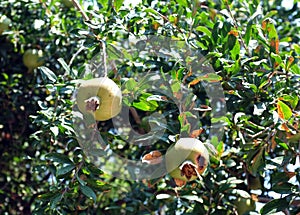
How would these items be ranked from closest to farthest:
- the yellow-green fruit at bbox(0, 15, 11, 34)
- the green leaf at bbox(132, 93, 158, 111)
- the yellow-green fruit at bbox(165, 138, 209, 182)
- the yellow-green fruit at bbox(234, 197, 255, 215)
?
the yellow-green fruit at bbox(165, 138, 209, 182), the green leaf at bbox(132, 93, 158, 111), the yellow-green fruit at bbox(234, 197, 255, 215), the yellow-green fruit at bbox(0, 15, 11, 34)

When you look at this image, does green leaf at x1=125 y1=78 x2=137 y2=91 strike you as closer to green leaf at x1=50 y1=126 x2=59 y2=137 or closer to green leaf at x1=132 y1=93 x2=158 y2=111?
green leaf at x1=132 y1=93 x2=158 y2=111

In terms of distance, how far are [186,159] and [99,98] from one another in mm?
312

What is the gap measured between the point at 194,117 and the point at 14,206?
132 cm

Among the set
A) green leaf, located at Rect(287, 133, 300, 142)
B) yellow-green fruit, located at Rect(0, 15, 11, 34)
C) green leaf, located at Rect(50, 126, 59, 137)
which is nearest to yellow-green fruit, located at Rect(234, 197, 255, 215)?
green leaf, located at Rect(287, 133, 300, 142)

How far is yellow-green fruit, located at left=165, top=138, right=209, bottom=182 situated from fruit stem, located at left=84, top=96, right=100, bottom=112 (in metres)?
0.26

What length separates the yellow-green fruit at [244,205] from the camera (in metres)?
2.03

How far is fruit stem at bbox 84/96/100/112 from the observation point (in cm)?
155

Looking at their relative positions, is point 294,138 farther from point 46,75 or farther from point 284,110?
point 46,75

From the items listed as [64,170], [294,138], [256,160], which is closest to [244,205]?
[256,160]

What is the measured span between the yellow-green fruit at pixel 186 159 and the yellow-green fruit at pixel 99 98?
224 millimetres

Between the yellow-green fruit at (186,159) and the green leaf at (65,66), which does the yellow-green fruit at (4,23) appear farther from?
the yellow-green fruit at (186,159)

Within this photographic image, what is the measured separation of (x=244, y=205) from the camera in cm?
203

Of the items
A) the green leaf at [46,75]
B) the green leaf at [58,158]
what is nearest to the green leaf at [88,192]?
the green leaf at [58,158]

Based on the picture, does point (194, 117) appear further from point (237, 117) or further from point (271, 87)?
point (271, 87)
